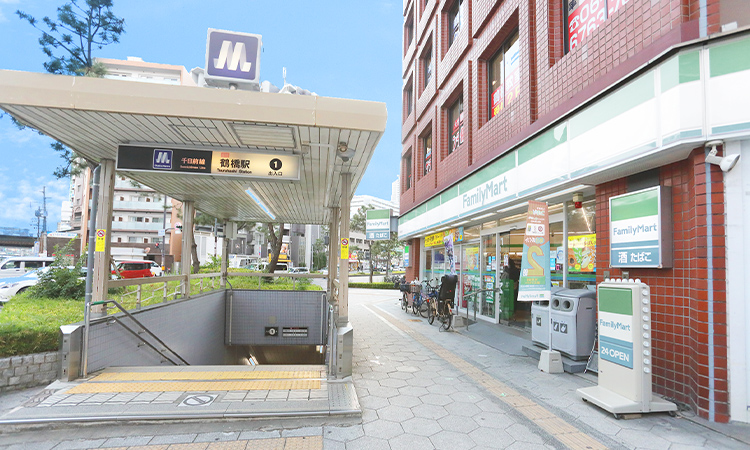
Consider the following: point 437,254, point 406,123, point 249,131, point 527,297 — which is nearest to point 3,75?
point 249,131

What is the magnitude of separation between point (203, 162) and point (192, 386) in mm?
2913

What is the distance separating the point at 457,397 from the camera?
15.3ft

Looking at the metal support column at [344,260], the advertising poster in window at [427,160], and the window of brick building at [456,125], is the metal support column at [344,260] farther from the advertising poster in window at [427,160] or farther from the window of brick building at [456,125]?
the advertising poster in window at [427,160]

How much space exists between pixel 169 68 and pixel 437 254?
2246 inches

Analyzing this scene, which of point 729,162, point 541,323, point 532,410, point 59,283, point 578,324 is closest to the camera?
point 729,162

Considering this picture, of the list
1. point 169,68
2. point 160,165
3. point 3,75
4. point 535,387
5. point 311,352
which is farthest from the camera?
point 169,68

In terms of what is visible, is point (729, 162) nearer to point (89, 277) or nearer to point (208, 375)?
point (208, 375)

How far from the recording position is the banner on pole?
19.2ft

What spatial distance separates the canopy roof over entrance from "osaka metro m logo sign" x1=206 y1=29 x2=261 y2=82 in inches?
38.6

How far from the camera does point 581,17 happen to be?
21.6 ft

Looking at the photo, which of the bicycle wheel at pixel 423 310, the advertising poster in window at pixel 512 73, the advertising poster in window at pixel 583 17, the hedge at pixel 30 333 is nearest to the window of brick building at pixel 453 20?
the advertising poster in window at pixel 512 73

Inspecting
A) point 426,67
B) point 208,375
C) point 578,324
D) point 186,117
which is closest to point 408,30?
point 426,67

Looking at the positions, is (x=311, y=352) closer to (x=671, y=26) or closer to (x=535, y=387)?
(x=535, y=387)

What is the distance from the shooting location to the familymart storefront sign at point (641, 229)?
14.4 feet
